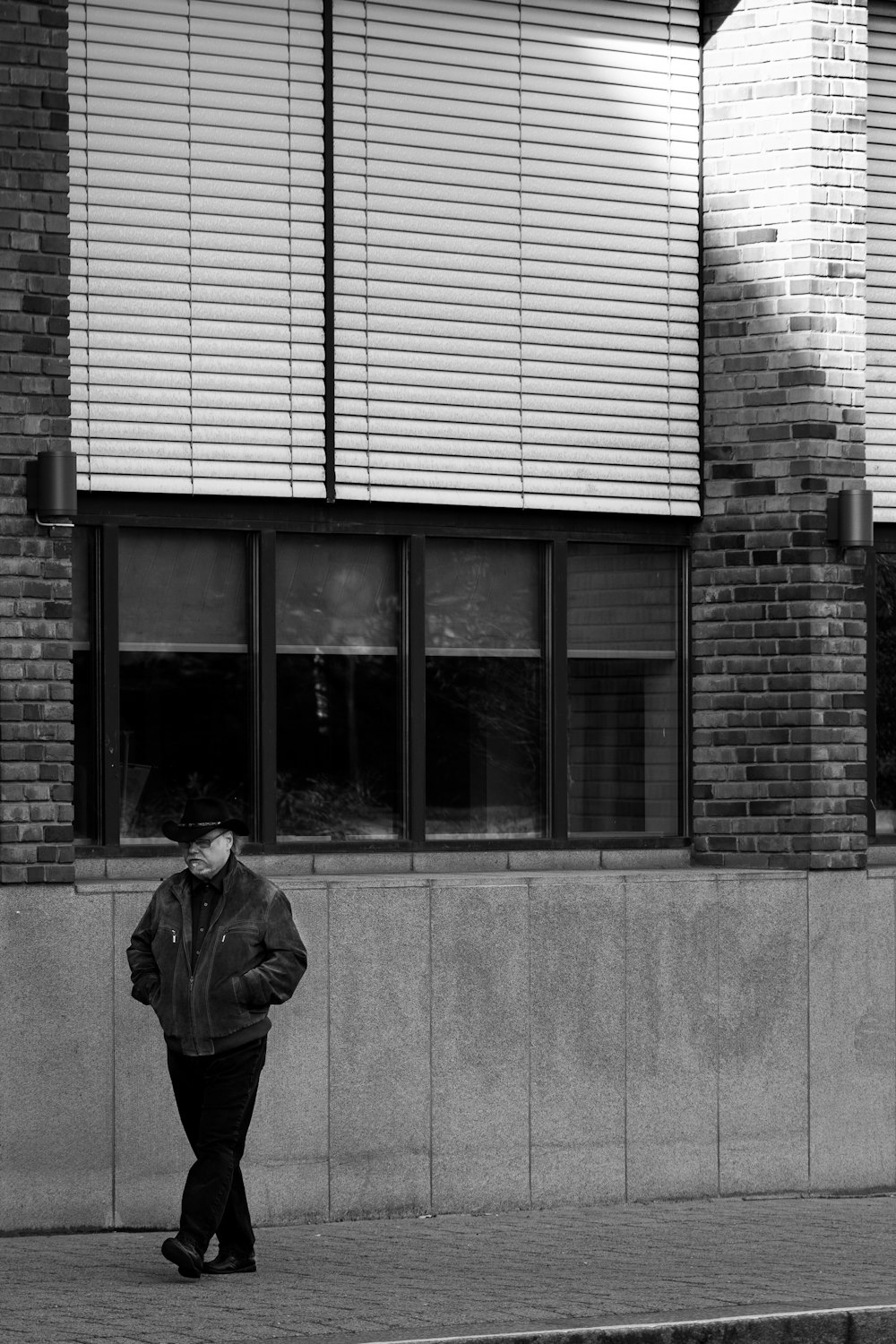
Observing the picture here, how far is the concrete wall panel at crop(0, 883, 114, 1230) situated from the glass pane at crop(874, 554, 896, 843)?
4423 millimetres

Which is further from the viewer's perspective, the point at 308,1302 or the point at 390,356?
the point at 390,356

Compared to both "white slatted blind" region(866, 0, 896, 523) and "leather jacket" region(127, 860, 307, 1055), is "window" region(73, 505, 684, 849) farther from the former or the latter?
"leather jacket" region(127, 860, 307, 1055)

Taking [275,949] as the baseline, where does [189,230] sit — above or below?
above

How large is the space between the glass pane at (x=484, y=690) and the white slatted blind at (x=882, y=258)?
2.02 meters

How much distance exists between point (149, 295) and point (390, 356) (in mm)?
1217

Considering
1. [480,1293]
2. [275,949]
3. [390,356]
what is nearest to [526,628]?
[390,356]

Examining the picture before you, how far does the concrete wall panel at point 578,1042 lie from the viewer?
1028cm

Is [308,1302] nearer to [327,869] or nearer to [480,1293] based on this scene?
[480,1293]

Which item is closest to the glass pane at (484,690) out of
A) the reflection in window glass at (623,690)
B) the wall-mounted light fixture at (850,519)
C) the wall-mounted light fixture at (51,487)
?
the reflection in window glass at (623,690)

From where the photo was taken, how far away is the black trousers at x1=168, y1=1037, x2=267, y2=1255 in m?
7.92

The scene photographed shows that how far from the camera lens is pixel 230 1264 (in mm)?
8172

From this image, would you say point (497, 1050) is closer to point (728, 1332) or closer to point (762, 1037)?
point (762, 1037)

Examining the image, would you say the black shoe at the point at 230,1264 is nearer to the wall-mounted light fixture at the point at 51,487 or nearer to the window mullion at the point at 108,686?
the window mullion at the point at 108,686

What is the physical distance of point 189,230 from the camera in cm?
1013
